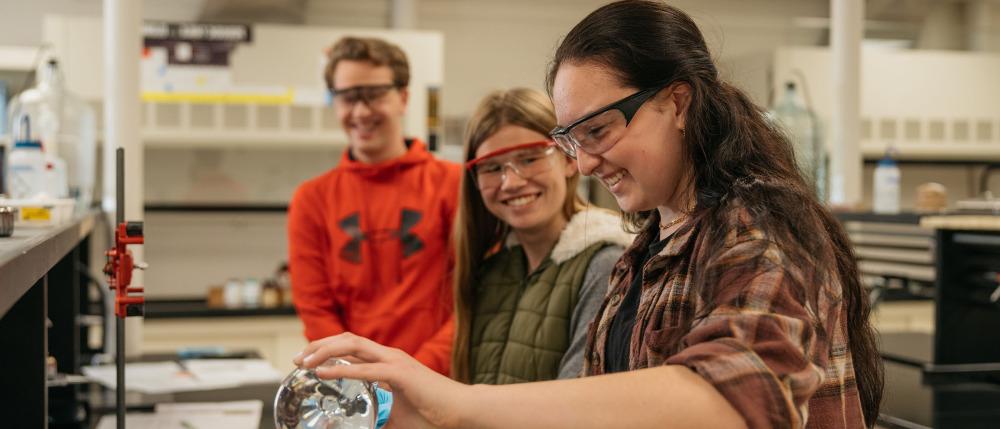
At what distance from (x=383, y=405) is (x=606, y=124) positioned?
42 centimetres

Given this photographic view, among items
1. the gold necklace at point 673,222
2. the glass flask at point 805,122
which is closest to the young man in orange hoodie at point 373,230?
the gold necklace at point 673,222

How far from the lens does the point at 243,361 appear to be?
330cm

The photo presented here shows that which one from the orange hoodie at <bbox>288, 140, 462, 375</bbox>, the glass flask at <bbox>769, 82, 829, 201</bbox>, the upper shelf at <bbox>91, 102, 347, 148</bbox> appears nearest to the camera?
the orange hoodie at <bbox>288, 140, 462, 375</bbox>

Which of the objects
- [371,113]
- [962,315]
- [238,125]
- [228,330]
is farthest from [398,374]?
[238,125]

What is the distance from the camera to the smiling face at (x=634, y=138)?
112 cm

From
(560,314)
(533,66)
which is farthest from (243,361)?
(533,66)

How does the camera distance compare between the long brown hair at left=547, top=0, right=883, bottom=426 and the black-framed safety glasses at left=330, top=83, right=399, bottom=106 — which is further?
the black-framed safety glasses at left=330, top=83, right=399, bottom=106

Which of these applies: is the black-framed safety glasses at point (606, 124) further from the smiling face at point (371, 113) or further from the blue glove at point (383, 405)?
the smiling face at point (371, 113)

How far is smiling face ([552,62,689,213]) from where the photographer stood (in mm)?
1119

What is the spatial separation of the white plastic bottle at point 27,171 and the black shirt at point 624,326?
1341 millimetres

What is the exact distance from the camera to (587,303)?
1.78 m

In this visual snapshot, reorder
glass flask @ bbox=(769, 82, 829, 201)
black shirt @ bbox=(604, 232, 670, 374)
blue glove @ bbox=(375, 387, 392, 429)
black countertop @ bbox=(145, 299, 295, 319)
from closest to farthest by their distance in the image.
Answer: blue glove @ bbox=(375, 387, 392, 429), black shirt @ bbox=(604, 232, 670, 374), black countertop @ bbox=(145, 299, 295, 319), glass flask @ bbox=(769, 82, 829, 201)

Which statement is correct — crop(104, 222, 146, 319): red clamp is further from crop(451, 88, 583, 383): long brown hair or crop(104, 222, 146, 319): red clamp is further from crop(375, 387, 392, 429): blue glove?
crop(451, 88, 583, 383): long brown hair

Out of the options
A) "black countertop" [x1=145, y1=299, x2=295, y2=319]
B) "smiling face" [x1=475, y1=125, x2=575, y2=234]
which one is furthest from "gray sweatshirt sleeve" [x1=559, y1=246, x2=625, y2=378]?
"black countertop" [x1=145, y1=299, x2=295, y2=319]
